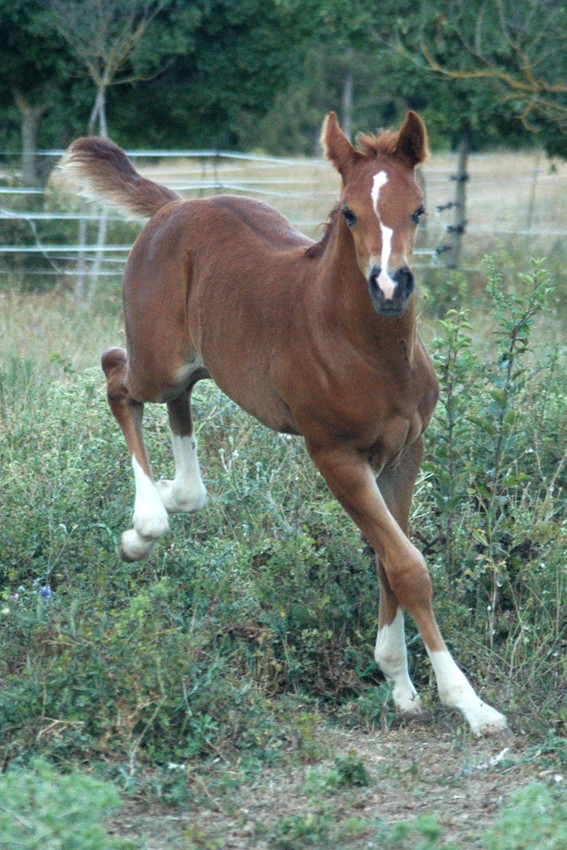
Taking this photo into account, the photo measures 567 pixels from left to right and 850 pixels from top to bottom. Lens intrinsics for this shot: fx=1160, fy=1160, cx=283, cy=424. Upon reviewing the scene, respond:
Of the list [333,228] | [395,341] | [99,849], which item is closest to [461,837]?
[99,849]

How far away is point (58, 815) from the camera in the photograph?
3002 millimetres

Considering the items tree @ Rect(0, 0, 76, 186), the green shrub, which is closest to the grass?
the green shrub

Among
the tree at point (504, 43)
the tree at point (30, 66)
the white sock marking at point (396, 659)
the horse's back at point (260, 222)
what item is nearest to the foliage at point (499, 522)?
the white sock marking at point (396, 659)

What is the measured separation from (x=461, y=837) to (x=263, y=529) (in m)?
2.53

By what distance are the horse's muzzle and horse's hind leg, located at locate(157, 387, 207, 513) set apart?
2.01 meters

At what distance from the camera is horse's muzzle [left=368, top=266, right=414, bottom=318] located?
12.6ft

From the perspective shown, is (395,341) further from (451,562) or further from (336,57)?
(336,57)

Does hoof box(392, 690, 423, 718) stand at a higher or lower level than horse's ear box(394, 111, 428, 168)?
lower

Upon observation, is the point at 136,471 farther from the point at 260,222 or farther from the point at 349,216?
the point at 349,216

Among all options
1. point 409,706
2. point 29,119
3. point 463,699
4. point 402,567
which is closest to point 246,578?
point 409,706

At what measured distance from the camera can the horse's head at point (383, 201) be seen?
3869 millimetres

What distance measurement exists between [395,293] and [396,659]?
64.2 inches

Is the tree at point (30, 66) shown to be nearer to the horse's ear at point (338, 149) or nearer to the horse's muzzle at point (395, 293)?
the horse's ear at point (338, 149)

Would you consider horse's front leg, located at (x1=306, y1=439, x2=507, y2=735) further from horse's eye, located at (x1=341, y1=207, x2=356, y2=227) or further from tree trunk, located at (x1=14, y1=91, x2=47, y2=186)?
tree trunk, located at (x1=14, y1=91, x2=47, y2=186)
